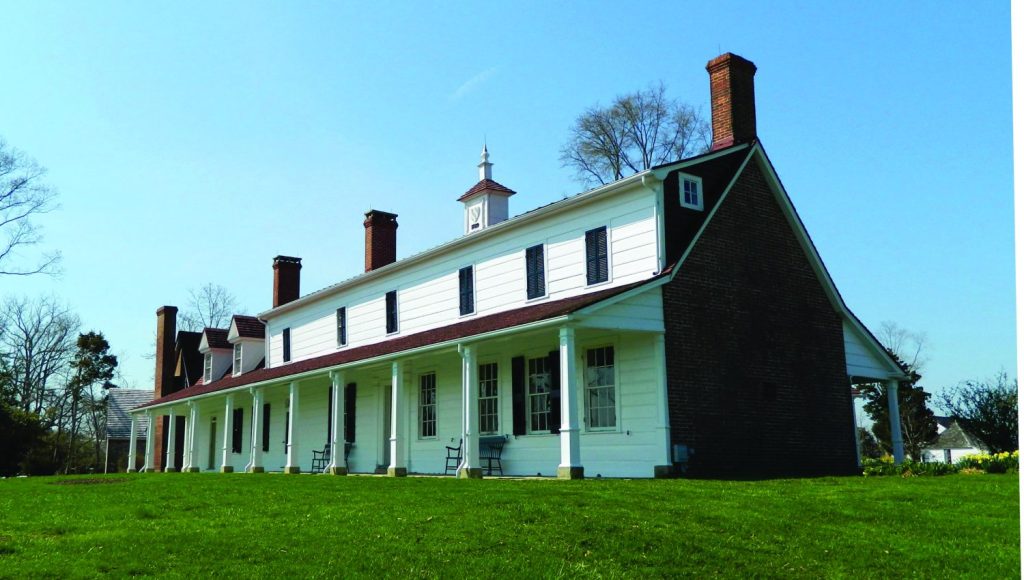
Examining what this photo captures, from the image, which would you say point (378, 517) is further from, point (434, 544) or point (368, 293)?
point (368, 293)

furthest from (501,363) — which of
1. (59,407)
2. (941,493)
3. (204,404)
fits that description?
(59,407)

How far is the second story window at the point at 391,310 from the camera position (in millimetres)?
25969

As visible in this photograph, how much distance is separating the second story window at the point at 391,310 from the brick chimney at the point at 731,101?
9832 millimetres

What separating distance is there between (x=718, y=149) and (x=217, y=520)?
13143mm

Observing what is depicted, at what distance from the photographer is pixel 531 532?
1012 cm

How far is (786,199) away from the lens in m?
20.1

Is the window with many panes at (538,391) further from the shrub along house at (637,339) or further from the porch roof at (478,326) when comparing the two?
the porch roof at (478,326)

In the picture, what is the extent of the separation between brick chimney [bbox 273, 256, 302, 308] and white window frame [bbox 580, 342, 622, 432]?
18.6 metres

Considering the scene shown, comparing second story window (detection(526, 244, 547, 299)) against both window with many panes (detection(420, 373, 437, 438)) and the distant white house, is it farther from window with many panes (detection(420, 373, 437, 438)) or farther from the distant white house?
the distant white house

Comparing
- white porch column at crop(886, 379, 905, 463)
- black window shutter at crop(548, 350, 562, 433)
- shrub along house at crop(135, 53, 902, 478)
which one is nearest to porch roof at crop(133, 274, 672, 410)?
shrub along house at crop(135, 53, 902, 478)

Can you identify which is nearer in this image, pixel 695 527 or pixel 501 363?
pixel 695 527

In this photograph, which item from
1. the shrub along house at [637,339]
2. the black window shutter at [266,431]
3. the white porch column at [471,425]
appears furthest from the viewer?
the black window shutter at [266,431]

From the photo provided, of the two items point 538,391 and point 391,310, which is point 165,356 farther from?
point 538,391

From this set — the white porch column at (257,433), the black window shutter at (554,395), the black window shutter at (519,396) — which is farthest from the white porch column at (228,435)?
the black window shutter at (554,395)
